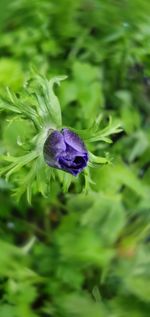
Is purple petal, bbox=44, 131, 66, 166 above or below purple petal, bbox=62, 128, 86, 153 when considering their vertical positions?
below

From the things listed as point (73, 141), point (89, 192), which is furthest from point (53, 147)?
point (89, 192)

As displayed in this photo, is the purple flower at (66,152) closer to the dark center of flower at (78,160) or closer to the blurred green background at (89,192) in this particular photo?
the dark center of flower at (78,160)

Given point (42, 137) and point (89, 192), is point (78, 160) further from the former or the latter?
point (89, 192)

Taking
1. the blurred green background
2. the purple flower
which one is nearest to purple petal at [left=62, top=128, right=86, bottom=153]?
the purple flower

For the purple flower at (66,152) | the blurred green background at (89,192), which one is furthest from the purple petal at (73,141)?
the blurred green background at (89,192)

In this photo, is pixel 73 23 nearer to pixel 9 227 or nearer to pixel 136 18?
pixel 136 18

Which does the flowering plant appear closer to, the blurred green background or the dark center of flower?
the dark center of flower
